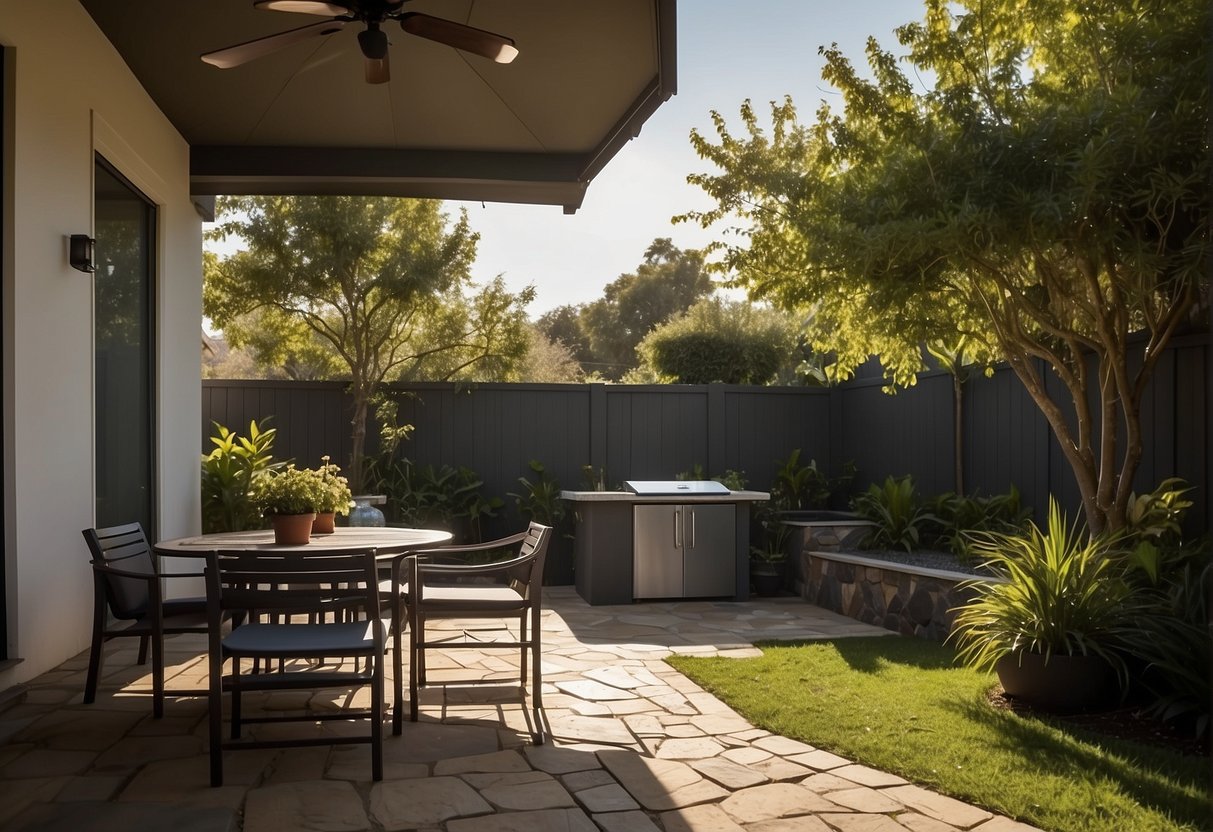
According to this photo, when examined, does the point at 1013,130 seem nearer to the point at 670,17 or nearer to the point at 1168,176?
the point at 1168,176

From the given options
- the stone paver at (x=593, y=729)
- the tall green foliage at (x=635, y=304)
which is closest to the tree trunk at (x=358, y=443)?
the stone paver at (x=593, y=729)

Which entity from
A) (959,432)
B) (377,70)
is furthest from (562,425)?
(377,70)

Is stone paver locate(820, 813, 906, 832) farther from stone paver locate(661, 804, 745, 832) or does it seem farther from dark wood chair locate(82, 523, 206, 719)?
dark wood chair locate(82, 523, 206, 719)

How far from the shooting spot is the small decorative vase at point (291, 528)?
13.6 ft

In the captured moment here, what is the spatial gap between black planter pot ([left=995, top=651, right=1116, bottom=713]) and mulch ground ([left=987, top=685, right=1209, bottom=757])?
0.15 feet

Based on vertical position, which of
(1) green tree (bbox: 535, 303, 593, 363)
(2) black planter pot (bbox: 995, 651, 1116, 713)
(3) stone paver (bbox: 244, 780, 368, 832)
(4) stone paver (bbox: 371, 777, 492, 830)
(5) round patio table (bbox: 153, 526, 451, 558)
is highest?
(1) green tree (bbox: 535, 303, 593, 363)

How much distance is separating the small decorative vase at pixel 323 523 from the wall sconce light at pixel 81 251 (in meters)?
1.81

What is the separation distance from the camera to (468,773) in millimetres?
3289

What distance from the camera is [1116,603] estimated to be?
4203 mm

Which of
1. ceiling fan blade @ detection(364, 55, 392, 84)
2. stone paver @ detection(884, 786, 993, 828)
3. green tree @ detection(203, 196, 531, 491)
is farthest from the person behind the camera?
green tree @ detection(203, 196, 531, 491)

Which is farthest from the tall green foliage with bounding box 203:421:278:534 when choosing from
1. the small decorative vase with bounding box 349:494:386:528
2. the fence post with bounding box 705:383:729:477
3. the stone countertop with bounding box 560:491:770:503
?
the fence post with bounding box 705:383:729:477

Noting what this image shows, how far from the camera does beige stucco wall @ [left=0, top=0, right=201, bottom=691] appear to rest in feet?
13.5

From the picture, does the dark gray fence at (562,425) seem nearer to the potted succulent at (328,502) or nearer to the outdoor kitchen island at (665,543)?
the outdoor kitchen island at (665,543)

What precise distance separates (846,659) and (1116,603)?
4.82ft
